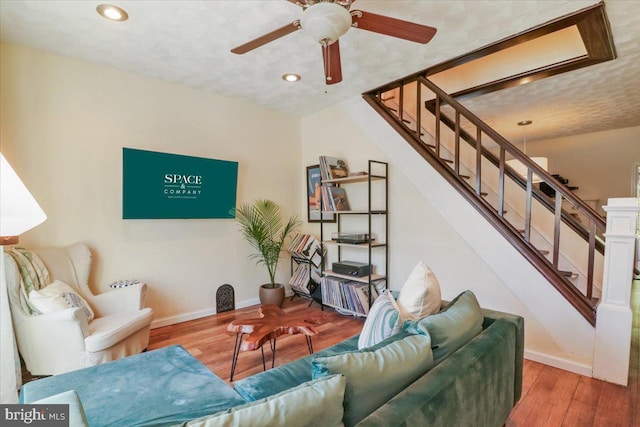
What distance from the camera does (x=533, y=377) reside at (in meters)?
2.30

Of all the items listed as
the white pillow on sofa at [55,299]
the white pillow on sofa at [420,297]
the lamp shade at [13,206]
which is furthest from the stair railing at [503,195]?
the white pillow on sofa at [55,299]

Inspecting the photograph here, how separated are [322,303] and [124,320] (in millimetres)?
2139

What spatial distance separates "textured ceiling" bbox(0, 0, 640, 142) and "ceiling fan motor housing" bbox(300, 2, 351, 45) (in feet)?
1.77

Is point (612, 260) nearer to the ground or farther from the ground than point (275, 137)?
nearer to the ground

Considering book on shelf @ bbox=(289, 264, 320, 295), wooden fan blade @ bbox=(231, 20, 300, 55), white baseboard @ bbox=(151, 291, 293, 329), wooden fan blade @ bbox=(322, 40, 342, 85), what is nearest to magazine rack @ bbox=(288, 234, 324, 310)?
book on shelf @ bbox=(289, 264, 320, 295)

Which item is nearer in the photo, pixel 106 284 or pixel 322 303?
pixel 106 284

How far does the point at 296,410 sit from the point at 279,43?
257 cm

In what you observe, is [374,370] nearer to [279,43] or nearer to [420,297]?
[420,297]

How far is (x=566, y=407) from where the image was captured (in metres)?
1.93

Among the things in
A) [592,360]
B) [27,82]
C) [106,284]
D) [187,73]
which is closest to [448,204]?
[592,360]

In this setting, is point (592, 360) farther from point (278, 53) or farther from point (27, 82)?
point (27, 82)

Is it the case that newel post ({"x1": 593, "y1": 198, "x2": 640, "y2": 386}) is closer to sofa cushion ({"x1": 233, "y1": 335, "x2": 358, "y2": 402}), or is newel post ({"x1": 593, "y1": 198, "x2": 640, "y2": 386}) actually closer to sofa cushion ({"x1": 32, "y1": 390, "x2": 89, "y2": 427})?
sofa cushion ({"x1": 233, "y1": 335, "x2": 358, "y2": 402})

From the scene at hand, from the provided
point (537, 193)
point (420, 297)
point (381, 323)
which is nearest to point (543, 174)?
point (537, 193)

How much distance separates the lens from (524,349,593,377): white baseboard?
90.9 inches
